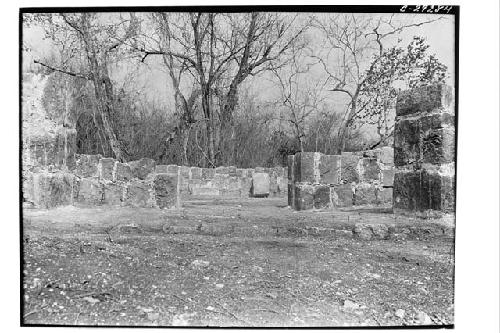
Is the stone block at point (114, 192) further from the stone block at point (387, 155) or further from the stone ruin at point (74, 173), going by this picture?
the stone block at point (387, 155)

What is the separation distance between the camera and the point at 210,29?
12.7 ft

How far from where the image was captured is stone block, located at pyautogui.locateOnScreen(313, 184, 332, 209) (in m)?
4.40

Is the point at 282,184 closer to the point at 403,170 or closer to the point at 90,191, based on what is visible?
the point at 403,170

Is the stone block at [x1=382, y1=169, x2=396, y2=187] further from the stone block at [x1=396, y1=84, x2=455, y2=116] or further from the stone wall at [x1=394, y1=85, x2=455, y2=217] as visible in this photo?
the stone block at [x1=396, y1=84, x2=455, y2=116]

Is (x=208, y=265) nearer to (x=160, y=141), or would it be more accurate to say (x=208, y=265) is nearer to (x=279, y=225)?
(x=279, y=225)

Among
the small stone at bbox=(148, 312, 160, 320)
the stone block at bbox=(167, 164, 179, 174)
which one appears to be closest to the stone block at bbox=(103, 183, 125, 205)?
the stone block at bbox=(167, 164, 179, 174)

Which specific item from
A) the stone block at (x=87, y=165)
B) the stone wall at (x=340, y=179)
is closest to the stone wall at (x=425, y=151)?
the stone wall at (x=340, y=179)

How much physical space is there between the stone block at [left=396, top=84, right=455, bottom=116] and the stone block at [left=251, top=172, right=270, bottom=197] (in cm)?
211

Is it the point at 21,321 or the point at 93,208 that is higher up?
the point at 93,208

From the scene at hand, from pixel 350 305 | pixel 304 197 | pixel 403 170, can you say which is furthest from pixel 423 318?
pixel 304 197

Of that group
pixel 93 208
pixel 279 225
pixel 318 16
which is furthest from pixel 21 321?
pixel 318 16

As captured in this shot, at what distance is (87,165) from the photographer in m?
4.26

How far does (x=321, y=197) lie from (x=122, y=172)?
182 centimetres

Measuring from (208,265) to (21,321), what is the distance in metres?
1.49
